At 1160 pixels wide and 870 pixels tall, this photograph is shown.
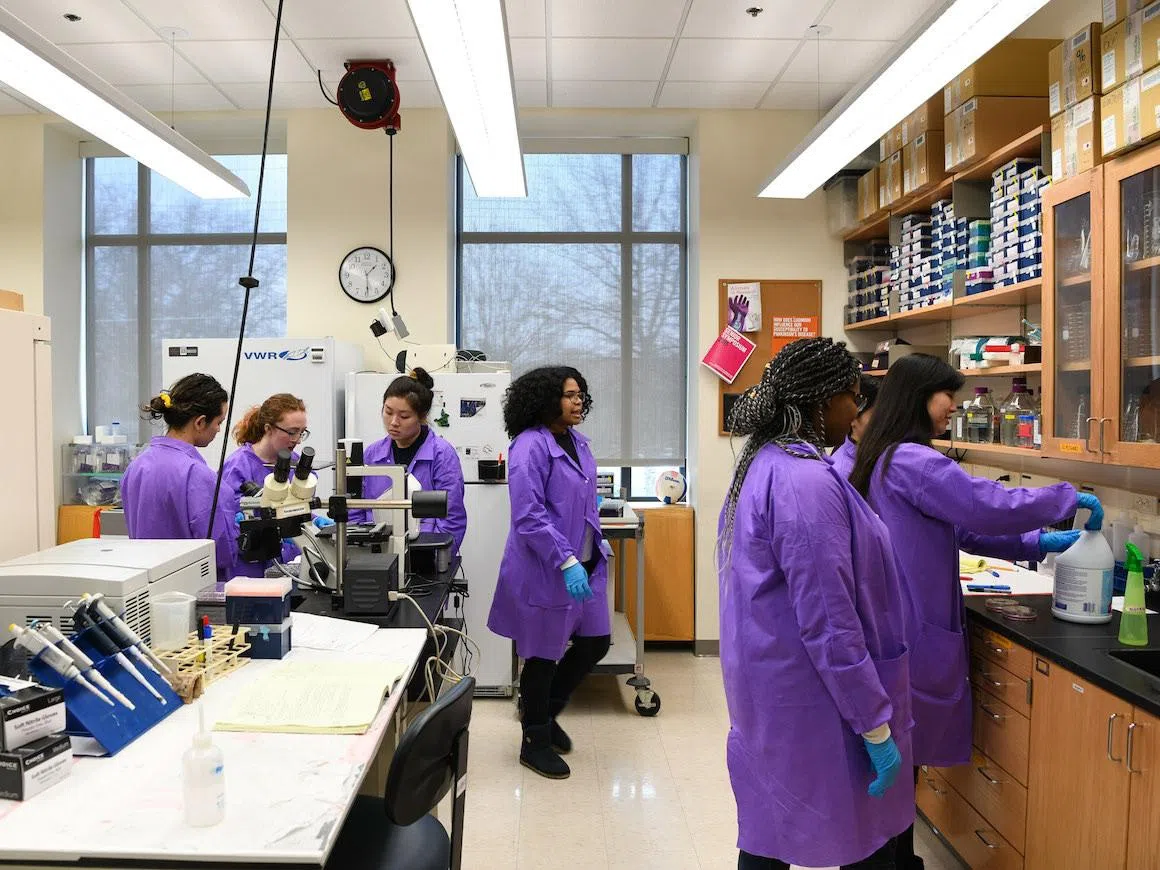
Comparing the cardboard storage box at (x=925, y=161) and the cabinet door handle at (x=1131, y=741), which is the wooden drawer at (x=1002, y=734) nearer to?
the cabinet door handle at (x=1131, y=741)

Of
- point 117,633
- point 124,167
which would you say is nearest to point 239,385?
point 124,167

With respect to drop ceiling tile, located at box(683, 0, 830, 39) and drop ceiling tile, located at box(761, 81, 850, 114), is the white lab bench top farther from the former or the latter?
drop ceiling tile, located at box(761, 81, 850, 114)

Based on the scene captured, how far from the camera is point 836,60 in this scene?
388 cm

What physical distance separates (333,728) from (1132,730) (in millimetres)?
1499

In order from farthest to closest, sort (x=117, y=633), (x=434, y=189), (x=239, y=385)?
(x=434, y=189), (x=239, y=385), (x=117, y=633)

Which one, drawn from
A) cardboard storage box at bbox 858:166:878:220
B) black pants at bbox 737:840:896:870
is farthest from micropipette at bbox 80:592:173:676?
cardboard storage box at bbox 858:166:878:220

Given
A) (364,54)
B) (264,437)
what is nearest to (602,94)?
(364,54)

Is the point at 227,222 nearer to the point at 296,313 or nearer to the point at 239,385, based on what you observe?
the point at 296,313

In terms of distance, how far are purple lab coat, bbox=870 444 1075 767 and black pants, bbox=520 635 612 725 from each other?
1346mm

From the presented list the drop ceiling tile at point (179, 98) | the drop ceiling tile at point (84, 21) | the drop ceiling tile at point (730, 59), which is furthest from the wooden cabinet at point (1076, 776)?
the drop ceiling tile at point (179, 98)

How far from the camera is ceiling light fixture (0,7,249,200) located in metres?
2.51

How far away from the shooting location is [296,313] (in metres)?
4.54

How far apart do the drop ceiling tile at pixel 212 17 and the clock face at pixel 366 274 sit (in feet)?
3.83

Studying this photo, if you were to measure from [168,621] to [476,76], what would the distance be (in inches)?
73.1
